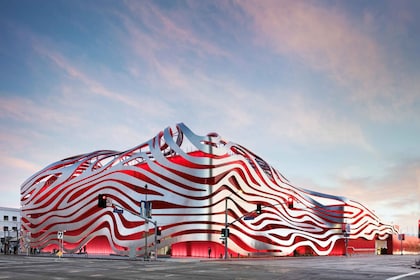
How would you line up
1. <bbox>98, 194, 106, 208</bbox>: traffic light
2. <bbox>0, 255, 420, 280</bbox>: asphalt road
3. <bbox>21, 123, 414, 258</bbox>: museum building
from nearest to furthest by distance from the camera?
<bbox>0, 255, 420, 280</bbox>: asphalt road < <bbox>98, 194, 106, 208</bbox>: traffic light < <bbox>21, 123, 414, 258</bbox>: museum building

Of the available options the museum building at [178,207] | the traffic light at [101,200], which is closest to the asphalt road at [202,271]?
the traffic light at [101,200]

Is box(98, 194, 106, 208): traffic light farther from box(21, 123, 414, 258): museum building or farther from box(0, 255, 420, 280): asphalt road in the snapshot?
box(21, 123, 414, 258): museum building

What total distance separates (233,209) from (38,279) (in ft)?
156

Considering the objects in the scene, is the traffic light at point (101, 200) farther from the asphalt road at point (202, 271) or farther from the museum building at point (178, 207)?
the museum building at point (178, 207)

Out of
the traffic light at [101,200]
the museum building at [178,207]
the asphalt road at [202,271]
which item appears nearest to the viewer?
the asphalt road at [202,271]

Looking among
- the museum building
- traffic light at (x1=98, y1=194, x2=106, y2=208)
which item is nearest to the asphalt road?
traffic light at (x1=98, y1=194, x2=106, y2=208)

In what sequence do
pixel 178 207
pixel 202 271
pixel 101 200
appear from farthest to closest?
pixel 178 207 → pixel 101 200 → pixel 202 271

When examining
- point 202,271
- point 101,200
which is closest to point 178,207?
point 101,200

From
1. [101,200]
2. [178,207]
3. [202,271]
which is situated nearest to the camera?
[202,271]

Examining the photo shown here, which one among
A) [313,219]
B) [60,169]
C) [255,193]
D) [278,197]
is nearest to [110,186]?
[60,169]

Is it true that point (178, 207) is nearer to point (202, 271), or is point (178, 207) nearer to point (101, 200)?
point (101, 200)

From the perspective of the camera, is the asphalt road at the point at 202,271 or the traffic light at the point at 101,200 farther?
the traffic light at the point at 101,200

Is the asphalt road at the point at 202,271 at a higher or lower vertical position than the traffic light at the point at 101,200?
lower

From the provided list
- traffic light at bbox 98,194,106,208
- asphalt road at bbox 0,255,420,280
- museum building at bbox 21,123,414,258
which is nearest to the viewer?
asphalt road at bbox 0,255,420,280
